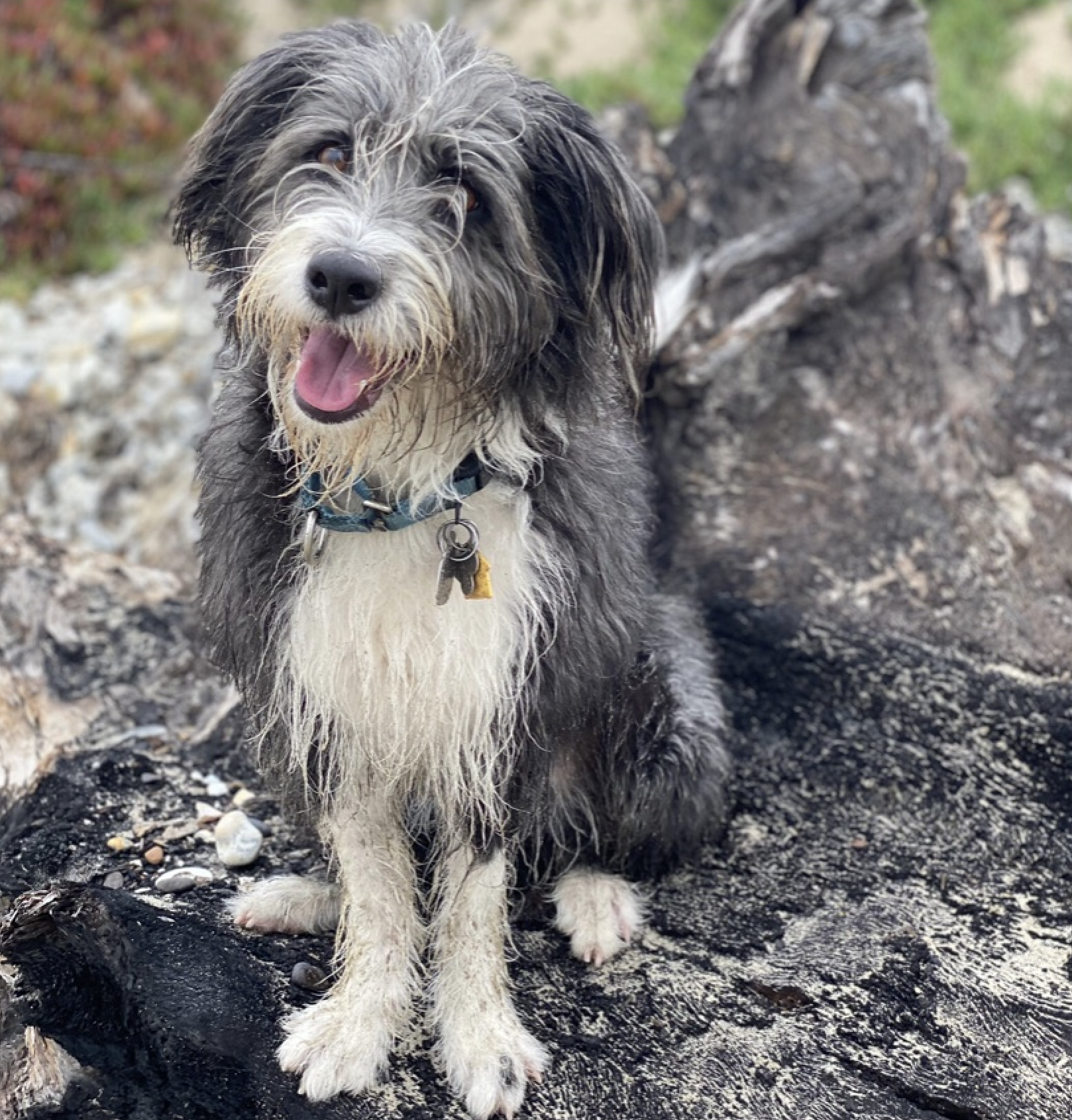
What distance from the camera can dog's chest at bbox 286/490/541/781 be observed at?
9.37ft

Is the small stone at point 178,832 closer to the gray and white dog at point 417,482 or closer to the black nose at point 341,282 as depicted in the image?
the gray and white dog at point 417,482

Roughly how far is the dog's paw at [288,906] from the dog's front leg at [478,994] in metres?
0.28

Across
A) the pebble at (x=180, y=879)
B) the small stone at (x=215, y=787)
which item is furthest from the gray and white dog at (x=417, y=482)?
the small stone at (x=215, y=787)

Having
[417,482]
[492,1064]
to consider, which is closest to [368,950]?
[492,1064]

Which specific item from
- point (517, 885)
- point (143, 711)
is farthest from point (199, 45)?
point (517, 885)

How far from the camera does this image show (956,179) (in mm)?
4984

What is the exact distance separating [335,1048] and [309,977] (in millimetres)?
307

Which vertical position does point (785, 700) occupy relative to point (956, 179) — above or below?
below

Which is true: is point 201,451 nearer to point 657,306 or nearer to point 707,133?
point 657,306

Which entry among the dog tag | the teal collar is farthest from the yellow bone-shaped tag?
the teal collar

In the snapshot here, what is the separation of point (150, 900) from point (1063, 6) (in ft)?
30.2

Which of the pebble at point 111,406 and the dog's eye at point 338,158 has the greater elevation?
the dog's eye at point 338,158

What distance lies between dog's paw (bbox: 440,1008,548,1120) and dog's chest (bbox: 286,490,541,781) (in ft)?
2.25

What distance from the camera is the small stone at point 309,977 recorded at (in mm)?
3121
